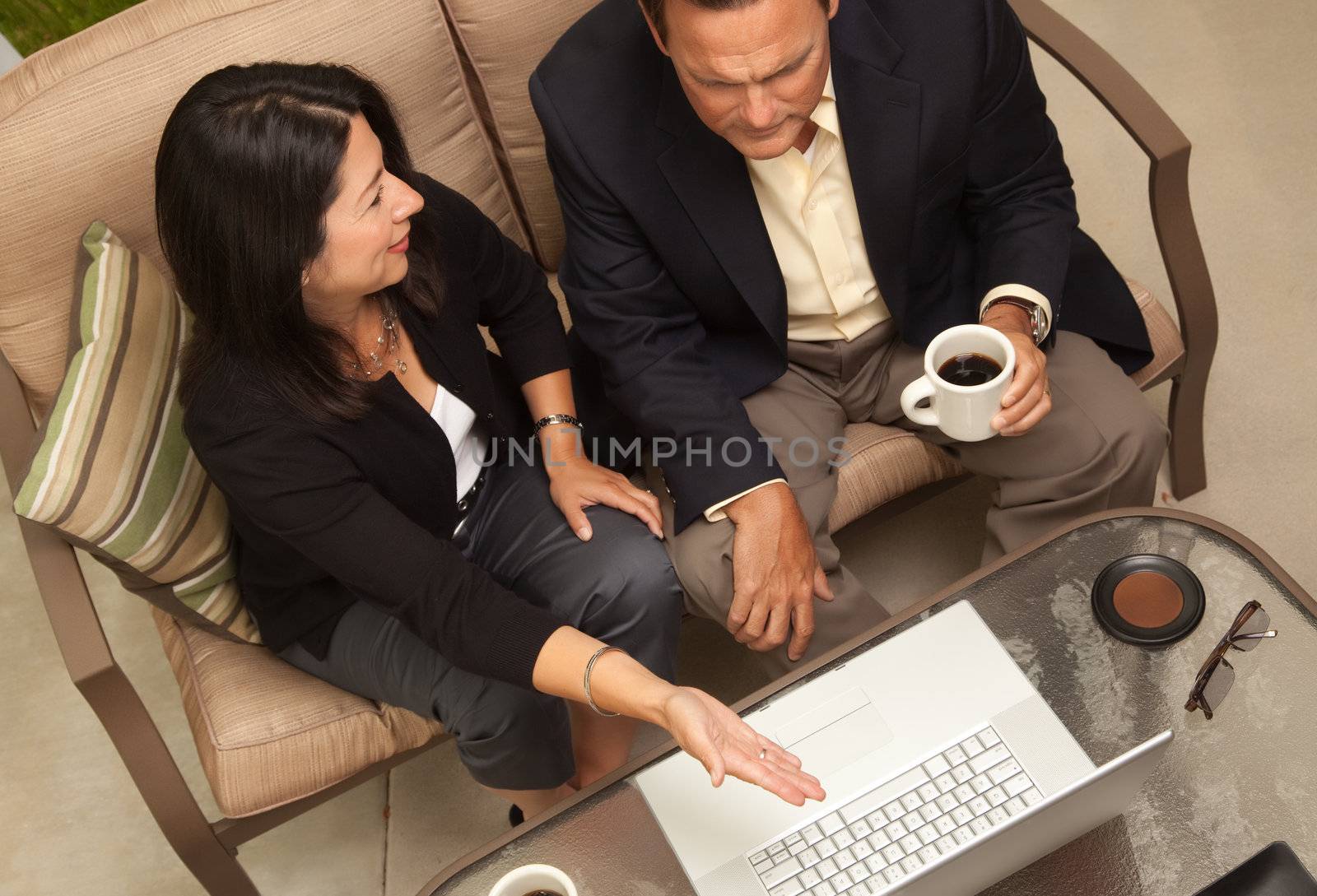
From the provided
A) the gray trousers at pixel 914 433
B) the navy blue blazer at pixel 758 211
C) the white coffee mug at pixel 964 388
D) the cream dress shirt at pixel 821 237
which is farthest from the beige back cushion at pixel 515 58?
the white coffee mug at pixel 964 388

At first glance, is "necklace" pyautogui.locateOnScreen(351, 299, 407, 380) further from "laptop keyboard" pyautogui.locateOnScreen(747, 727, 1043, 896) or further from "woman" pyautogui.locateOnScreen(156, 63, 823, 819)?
"laptop keyboard" pyautogui.locateOnScreen(747, 727, 1043, 896)

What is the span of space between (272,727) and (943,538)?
46.5 inches

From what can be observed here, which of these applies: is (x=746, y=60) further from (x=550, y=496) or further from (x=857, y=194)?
(x=550, y=496)

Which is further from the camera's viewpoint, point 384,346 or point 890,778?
point 384,346

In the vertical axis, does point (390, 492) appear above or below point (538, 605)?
above

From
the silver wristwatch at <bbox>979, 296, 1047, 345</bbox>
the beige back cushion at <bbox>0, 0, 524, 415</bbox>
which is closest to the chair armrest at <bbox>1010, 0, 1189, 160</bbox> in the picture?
the silver wristwatch at <bbox>979, 296, 1047, 345</bbox>

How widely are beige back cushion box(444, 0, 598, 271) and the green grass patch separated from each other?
0.78m

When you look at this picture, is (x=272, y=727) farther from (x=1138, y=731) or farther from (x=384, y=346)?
(x=1138, y=731)

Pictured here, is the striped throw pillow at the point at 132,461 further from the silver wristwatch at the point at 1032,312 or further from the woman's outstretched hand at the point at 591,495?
the silver wristwatch at the point at 1032,312

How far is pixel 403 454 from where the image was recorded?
156 cm

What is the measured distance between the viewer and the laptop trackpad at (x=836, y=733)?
132 centimetres

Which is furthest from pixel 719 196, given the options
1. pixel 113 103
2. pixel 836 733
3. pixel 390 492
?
pixel 113 103

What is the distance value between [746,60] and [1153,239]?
1506 mm

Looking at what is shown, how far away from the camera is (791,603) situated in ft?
5.20
